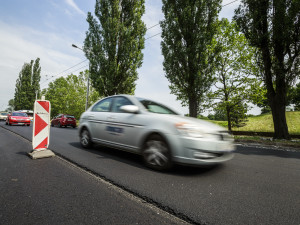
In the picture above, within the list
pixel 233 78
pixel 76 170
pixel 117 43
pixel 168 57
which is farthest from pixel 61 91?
pixel 76 170

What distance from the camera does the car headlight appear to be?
2934 mm

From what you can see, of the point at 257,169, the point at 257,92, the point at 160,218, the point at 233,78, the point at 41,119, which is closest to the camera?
the point at 160,218

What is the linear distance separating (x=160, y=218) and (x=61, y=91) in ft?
129

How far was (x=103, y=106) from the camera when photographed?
4773 millimetres

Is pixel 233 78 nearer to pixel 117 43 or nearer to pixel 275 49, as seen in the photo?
pixel 275 49

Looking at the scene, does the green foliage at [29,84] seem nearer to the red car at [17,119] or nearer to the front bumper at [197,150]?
the red car at [17,119]

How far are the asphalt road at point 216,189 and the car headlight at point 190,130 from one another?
733mm

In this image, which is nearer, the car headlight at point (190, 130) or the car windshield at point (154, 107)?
the car headlight at point (190, 130)

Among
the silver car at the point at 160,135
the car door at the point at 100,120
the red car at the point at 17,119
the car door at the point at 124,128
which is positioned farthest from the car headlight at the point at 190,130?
the red car at the point at 17,119

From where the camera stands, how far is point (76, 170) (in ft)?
10.5

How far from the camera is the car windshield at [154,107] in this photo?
3904 mm

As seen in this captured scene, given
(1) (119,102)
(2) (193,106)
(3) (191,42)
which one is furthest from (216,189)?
(3) (191,42)

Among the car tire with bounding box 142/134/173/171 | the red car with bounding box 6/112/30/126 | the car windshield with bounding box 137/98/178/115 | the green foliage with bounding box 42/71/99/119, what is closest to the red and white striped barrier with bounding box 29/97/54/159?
the car windshield with bounding box 137/98/178/115

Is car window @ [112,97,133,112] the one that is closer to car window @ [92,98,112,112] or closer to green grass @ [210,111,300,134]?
car window @ [92,98,112,112]
